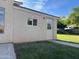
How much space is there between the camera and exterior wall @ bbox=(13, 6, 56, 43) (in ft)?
53.6

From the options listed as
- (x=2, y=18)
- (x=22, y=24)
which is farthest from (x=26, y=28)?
(x=2, y=18)

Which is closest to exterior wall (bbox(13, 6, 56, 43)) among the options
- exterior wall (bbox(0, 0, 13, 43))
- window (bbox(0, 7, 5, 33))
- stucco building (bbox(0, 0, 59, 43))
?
stucco building (bbox(0, 0, 59, 43))

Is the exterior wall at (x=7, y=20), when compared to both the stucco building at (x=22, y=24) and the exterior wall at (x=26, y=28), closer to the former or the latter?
the stucco building at (x=22, y=24)

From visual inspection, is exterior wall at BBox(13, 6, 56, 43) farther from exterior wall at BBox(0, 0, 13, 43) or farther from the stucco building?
exterior wall at BBox(0, 0, 13, 43)

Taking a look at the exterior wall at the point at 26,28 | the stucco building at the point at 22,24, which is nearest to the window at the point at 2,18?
the stucco building at the point at 22,24

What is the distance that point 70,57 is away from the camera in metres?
9.94

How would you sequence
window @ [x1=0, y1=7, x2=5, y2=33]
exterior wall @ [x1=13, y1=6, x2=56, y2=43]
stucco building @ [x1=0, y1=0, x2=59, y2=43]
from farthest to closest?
exterior wall @ [x1=13, y1=6, x2=56, y2=43] < stucco building @ [x1=0, y1=0, x2=59, y2=43] < window @ [x1=0, y1=7, x2=5, y2=33]

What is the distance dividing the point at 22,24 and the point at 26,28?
742 millimetres

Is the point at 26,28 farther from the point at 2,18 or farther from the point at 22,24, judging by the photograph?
the point at 2,18

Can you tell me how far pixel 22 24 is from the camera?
17031 mm

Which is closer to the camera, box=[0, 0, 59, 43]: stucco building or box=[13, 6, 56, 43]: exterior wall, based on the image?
box=[0, 0, 59, 43]: stucco building

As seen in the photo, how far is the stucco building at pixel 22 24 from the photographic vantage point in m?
14.7

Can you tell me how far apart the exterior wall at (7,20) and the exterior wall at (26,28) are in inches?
36.5

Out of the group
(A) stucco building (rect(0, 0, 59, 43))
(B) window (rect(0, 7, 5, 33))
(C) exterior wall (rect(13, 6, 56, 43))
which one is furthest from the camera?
(C) exterior wall (rect(13, 6, 56, 43))
